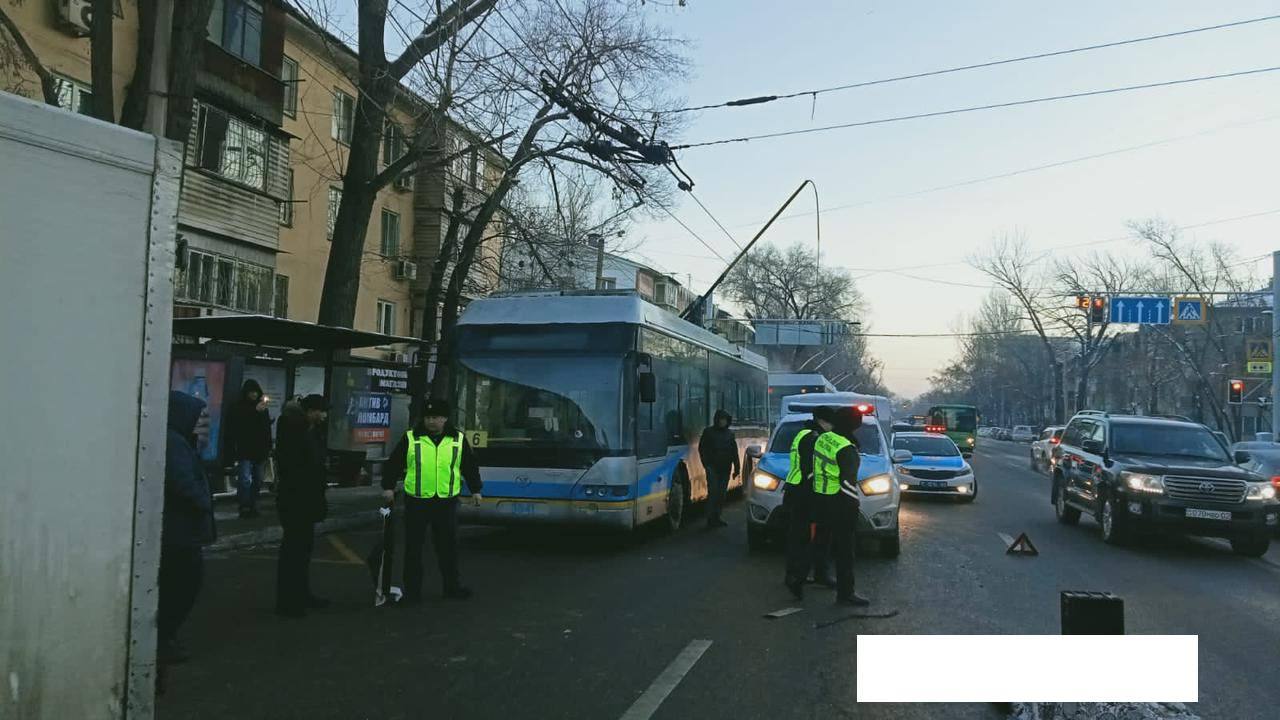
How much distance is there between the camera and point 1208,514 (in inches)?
499

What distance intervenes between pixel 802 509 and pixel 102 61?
939 cm

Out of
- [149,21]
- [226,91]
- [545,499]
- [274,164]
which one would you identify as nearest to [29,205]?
[545,499]

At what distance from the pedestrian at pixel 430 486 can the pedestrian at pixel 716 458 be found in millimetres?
6427

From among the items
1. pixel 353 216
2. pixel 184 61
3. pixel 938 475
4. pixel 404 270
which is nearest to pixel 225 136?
pixel 353 216


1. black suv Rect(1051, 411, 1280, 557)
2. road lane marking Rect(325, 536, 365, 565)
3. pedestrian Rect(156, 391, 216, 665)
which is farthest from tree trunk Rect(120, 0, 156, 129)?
black suv Rect(1051, 411, 1280, 557)

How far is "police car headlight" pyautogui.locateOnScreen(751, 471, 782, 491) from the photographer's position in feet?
39.4

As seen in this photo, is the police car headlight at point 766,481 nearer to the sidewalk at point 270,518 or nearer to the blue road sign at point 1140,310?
the sidewalk at point 270,518

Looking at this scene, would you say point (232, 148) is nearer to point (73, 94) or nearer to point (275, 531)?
point (73, 94)

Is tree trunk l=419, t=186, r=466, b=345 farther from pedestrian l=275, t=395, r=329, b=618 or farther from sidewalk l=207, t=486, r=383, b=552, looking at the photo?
pedestrian l=275, t=395, r=329, b=618

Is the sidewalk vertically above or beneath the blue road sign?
beneath

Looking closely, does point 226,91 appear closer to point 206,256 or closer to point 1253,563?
point 206,256

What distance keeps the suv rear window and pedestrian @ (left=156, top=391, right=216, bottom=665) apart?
1301 cm

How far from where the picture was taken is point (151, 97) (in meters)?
10.6

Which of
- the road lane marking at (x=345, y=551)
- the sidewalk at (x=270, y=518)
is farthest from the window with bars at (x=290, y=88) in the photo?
the road lane marking at (x=345, y=551)
